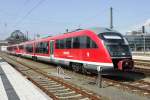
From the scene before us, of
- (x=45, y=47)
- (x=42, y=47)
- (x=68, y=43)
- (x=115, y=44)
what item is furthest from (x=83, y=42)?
(x=42, y=47)

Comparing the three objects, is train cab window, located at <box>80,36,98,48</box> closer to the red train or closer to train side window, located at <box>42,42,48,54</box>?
the red train

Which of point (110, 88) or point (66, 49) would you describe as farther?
point (66, 49)

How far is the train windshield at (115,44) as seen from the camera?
1596cm

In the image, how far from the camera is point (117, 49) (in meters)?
16.2

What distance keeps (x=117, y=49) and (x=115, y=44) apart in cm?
32

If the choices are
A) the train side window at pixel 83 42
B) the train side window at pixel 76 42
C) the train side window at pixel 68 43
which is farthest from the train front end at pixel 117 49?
the train side window at pixel 68 43

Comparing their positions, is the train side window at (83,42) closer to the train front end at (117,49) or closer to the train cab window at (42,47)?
the train front end at (117,49)

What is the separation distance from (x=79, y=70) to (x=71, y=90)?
23.4 ft

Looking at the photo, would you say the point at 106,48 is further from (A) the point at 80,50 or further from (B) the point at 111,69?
(A) the point at 80,50

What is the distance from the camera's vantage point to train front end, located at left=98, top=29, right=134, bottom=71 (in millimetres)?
15703

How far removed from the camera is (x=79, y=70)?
20.0m

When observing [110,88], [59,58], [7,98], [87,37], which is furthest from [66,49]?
[7,98]

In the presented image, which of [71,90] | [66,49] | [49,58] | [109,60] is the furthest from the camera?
[49,58]

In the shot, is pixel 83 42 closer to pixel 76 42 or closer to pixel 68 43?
pixel 76 42
